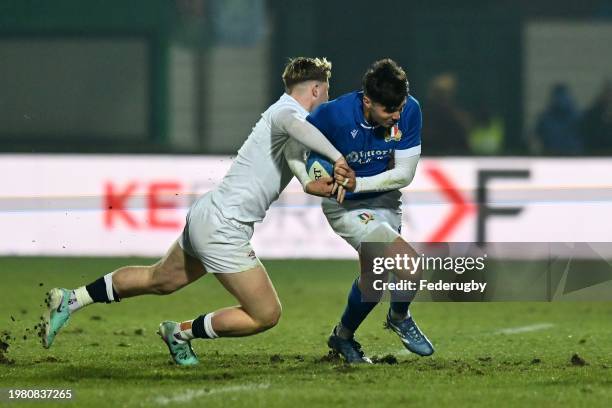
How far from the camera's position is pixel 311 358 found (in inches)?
341

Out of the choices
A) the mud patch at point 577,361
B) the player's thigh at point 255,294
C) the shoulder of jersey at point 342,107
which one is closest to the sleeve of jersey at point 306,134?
the shoulder of jersey at point 342,107

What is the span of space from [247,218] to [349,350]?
1.06 meters

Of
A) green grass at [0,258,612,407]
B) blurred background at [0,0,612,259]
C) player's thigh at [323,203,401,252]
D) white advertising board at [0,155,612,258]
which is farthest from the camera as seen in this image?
blurred background at [0,0,612,259]

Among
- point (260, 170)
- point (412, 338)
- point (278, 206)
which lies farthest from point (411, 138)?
point (278, 206)

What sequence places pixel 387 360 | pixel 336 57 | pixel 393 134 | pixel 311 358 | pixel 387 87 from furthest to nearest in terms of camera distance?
pixel 336 57 → pixel 311 358 → pixel 387 360 → pixel 393 134 → pixel 387 87

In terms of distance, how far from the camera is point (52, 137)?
17125mm

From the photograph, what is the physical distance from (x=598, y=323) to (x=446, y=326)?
3.94 ft

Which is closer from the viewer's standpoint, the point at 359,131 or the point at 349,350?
the point at 359,131

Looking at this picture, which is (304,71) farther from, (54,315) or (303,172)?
(54,315)

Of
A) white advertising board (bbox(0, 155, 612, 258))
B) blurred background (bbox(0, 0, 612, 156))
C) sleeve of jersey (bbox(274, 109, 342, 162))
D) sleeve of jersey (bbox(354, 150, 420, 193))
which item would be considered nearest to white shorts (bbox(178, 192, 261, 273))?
sleeve of jersey (bbox(274, 109, 342, 162))

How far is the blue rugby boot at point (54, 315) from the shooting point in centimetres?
832

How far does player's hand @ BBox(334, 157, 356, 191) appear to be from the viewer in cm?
777

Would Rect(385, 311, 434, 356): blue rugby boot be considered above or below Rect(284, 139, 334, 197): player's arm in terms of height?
below

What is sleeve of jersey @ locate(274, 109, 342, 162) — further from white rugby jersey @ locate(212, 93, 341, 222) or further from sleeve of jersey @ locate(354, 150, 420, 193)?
sleeve of jersey @ locate(354, 150, 420, 193)
